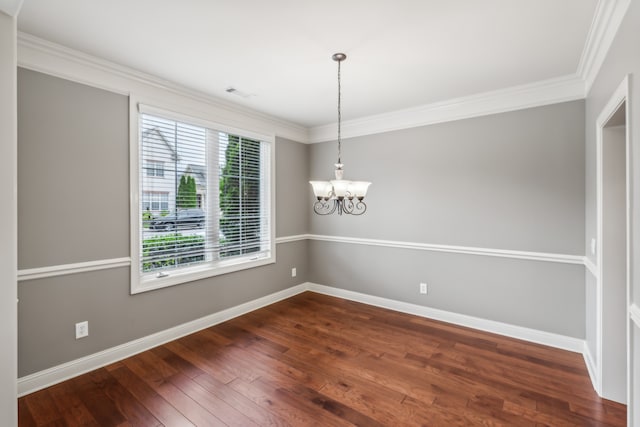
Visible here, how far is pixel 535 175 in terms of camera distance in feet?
9.62

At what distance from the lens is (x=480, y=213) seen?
128 inches

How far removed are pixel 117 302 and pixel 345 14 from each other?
2930 millimetres

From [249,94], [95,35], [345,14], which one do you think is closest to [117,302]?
[95,35]

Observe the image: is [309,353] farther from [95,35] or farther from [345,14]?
[95,35]

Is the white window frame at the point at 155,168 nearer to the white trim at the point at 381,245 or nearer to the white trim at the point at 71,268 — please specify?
the white trim at the point at 381,245

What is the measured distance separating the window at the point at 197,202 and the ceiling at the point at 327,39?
1.98 ft

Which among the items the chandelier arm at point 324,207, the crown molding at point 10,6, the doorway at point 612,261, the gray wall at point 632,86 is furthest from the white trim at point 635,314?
the chandelier arm at point 324,207

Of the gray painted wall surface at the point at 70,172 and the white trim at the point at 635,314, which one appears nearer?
the white trim at the point at 635,314

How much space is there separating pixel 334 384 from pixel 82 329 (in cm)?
209

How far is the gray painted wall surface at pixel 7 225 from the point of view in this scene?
1381 millimetres

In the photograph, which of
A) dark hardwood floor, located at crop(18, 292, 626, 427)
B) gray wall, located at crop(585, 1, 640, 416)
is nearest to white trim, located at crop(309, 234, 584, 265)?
dark hardwood floor, located at crop(18, 292, 626, 427)

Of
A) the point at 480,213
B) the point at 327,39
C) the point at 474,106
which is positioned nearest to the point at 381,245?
the point at 480,213

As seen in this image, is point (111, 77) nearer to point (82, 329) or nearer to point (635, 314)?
point (82, 329)

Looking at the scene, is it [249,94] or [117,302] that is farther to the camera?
[249,94]
